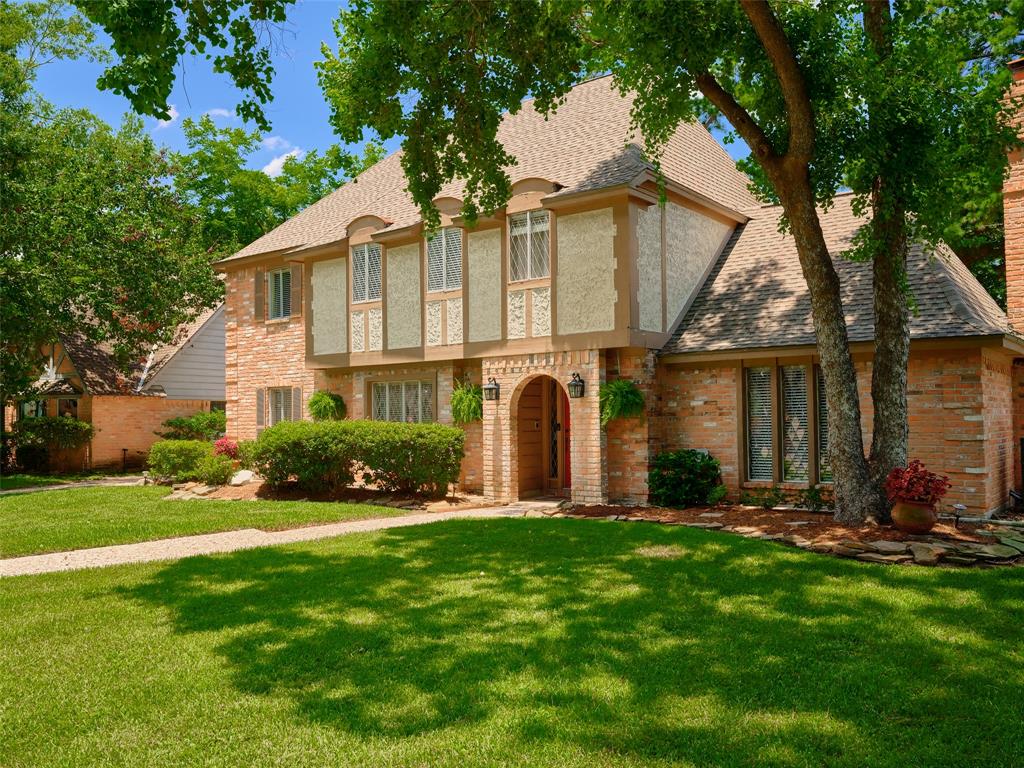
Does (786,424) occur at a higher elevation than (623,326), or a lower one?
lower

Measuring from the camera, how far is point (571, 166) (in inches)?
606

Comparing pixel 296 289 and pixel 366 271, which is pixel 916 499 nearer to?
pixel 366 271

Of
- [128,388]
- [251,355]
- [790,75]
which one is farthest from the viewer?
[128,388]

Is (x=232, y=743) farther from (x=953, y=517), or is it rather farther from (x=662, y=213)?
(x=662, y=213)

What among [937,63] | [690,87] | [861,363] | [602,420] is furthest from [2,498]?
[937,63]

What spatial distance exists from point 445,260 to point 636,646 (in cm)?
1185

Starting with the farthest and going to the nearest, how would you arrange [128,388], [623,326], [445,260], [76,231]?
[128,388], [76,231], [445,260], [623,326]

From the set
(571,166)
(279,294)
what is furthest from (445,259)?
(279,294)

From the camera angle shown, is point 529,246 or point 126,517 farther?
point 529,246

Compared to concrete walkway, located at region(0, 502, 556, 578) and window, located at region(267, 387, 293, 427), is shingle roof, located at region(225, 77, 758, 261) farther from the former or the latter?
concrete walkway, located at region(0, 502, 556, 578)

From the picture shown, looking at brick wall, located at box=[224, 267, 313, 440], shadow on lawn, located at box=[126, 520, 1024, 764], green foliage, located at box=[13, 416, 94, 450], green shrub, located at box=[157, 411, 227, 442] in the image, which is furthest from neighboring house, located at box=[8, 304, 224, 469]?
shadow on lawn, located at box=[126, 520, 1024, 764]

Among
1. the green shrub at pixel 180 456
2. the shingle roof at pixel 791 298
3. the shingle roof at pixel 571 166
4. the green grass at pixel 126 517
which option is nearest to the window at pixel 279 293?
the shingle roof at pixel 571 166

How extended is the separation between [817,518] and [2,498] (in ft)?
54.1

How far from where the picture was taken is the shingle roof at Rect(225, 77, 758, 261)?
15.0 meters
